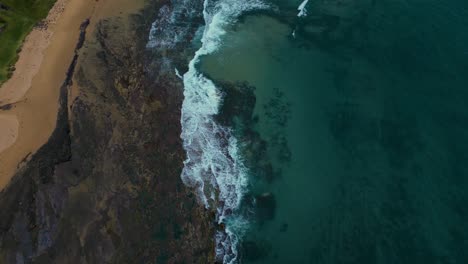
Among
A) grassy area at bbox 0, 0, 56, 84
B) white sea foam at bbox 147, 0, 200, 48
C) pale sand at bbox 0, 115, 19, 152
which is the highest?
grassy area at bbox 0, 0, 56, 84

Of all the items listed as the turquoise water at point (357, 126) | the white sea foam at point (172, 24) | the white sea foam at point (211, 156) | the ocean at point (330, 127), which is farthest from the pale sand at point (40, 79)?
the turquoise water at point (357, 126)

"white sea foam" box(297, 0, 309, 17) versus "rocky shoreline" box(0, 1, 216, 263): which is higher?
"white sea foam" box(297, 0, 309, 17)

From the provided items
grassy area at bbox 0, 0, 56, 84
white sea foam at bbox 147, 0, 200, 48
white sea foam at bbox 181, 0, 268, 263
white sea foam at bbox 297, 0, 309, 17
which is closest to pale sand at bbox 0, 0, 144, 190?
grassy area at bbox 0, 0, 56, 84

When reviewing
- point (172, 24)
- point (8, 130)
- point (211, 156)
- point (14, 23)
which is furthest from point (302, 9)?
point (8, 130)

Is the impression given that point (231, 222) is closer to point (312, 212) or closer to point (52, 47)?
point (312, 212)

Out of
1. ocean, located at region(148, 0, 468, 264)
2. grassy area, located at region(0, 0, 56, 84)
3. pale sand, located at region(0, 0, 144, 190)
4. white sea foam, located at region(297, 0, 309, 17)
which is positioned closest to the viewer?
ocean, located at region(148, 0, 468, 264)

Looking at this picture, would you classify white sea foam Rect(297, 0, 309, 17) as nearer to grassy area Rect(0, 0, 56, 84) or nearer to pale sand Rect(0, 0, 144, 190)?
pale sand Rect(0, 0, 144, 190)

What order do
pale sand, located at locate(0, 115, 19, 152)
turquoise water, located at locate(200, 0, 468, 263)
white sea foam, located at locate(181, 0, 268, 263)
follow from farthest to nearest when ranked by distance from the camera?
pale sand, located at locate(0, 115, 19, 152)
white sea foam, located at locate(181, 0, 268, 263)
turquoise water, located at locate(200, 0, 468, 263)
